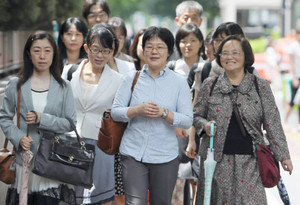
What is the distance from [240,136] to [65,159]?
132 cm

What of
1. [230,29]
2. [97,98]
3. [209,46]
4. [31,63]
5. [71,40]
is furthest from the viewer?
[71,40]

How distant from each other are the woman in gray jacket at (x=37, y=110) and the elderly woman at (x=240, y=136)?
3.45 ft

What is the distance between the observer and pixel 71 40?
669 centimetres

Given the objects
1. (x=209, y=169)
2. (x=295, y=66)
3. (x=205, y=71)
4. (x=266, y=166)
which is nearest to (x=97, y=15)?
(x=205, y=71)

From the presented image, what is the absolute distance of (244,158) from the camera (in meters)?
4.97

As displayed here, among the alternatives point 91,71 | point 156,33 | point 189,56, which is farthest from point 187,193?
point 156,33

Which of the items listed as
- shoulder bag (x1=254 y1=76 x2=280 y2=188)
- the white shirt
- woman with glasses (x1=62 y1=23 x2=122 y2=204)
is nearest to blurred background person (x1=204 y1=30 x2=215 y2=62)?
woman with glasses (x1=62 y1=23 x2=122 y2=204)

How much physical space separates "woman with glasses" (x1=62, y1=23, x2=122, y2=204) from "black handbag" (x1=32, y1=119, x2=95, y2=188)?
0.43 metres

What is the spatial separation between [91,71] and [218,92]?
120cm

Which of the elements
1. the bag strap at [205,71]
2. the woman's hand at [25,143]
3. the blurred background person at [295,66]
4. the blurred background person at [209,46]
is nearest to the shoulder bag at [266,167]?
the bag strap at [205,71]

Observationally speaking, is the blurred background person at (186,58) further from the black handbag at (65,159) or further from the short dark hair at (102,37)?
the black handbag at (65,159)

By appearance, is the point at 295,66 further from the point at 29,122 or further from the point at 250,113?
the point at 29,122

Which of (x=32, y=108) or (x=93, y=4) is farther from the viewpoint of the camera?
(x=93, y=4)

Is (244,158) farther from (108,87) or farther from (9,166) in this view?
(9,166)
